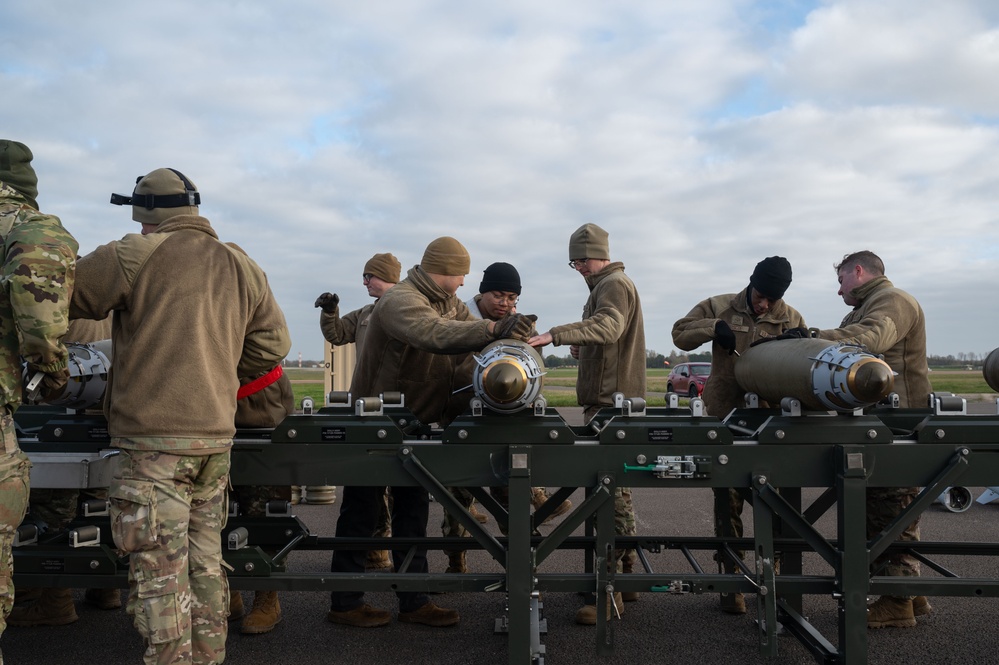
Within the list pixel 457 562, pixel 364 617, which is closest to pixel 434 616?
pixel 364 617

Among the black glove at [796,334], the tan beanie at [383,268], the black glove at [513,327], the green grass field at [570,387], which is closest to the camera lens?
the black glove at [513,327]

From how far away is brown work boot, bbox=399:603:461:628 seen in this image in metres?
4.31

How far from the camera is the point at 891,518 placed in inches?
177

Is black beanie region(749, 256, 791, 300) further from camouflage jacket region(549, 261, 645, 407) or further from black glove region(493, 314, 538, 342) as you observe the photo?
black glove region(493, 314, 538, 342)

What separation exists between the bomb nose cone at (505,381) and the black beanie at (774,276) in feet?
6.34

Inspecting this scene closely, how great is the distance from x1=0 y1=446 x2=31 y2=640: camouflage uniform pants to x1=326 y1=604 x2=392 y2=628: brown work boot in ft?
5.70

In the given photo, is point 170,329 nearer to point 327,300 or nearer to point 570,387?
point 327,300

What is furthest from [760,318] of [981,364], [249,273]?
[249,273]

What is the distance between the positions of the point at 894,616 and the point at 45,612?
4.81m

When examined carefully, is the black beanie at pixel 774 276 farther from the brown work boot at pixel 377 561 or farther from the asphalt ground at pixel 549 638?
the brown work boot at pixel 377 561

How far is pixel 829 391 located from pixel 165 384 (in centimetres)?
274

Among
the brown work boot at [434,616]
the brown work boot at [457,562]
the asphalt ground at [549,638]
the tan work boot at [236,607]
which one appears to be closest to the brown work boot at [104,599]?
the asphalt ground at [549,638]

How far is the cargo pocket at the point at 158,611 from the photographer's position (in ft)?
9.57

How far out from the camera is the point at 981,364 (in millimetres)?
4090
